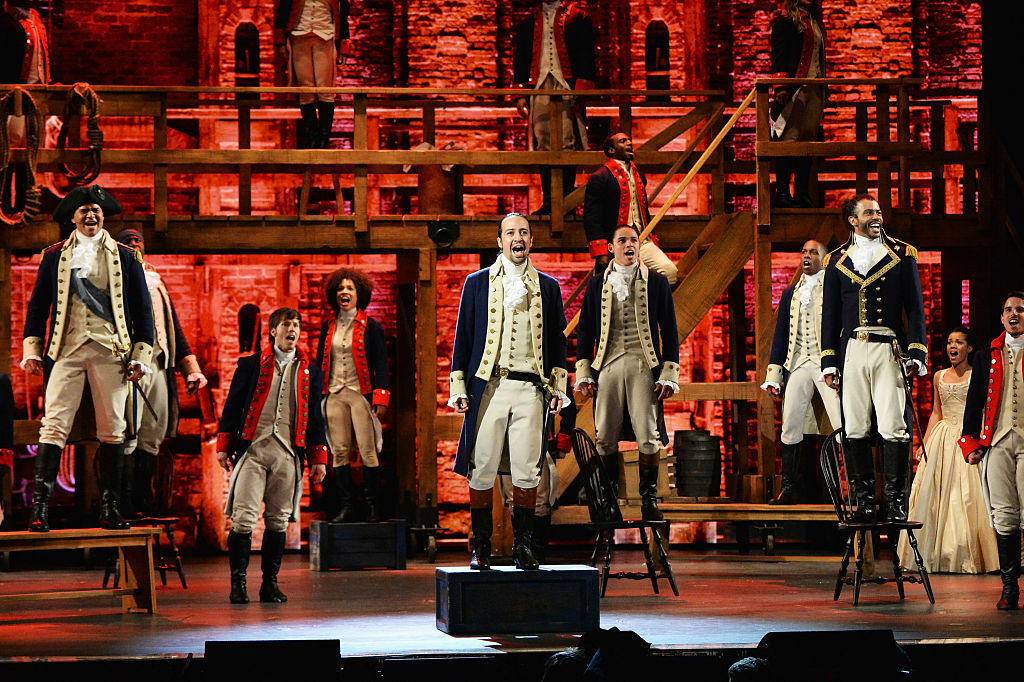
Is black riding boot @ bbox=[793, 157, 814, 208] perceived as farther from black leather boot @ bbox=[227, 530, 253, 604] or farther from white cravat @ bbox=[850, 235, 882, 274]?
black leather boot @ bbox=[227, 530, 253, 604]

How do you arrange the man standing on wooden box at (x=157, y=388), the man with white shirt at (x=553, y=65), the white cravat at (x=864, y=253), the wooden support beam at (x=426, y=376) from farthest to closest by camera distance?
the man with white shirt at (x=553, y=65) → the wooden support beam at (x=426, y=376) → the man standing on wooden box at (x=157, y=388) → the white cravat at (x=864, y=253)

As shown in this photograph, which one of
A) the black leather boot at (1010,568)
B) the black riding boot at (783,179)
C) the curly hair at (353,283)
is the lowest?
the black leather boot at (1010,568)

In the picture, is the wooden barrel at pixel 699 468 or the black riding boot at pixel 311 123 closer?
the black riding boot at pixel 311 123

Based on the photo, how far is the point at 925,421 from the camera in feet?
42.2

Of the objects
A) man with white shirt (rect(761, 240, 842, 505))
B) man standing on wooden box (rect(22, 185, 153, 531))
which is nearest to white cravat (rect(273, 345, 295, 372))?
man standing on wooden box (rect(22, 185, 153, 531))

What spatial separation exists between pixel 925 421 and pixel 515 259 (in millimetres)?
7370

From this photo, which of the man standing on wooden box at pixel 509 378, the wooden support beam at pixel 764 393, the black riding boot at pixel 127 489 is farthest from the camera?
the wooden support beam at pixel 764 393

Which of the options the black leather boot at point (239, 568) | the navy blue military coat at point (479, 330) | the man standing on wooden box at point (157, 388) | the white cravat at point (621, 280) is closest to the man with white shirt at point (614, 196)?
the white cravat at point (621, 280)

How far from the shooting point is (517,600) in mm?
6098

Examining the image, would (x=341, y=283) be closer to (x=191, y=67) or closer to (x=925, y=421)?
(x=191, y=67)

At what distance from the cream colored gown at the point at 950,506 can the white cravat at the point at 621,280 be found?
3.05 meters

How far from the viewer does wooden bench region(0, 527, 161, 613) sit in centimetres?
697

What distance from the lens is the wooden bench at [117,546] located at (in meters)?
6.97

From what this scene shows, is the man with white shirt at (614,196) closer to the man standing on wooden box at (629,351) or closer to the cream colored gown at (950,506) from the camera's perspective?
the man standing on wooden box at (629,351)
